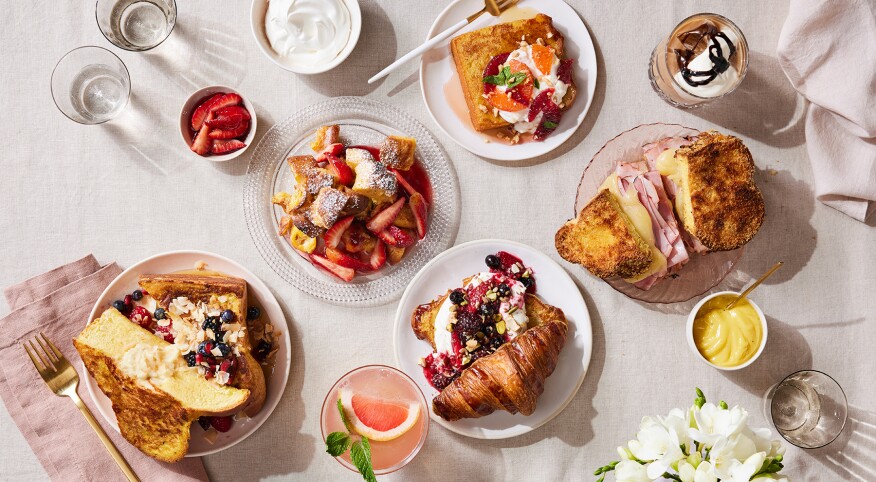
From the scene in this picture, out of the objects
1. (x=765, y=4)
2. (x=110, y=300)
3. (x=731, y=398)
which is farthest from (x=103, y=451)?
(x=765, y=4)

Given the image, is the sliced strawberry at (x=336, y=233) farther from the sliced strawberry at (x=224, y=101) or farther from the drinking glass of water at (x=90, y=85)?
the drinking glass of water at (x=90, y=85)

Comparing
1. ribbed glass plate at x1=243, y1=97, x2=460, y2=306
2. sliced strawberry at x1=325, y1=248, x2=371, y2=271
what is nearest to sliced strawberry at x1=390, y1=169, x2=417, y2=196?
ribbed glass plate at x1=243, y1=97, x2=460, y2=306

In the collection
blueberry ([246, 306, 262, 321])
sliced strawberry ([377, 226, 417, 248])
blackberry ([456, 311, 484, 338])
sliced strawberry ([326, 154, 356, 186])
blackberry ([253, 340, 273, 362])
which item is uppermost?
sliced strawberry ([326, 154, 356, 186])

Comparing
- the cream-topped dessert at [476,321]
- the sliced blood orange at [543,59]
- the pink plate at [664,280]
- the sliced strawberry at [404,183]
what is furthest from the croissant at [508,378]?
the sliced blood orange at [543,59]

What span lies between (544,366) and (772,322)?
1122 mm

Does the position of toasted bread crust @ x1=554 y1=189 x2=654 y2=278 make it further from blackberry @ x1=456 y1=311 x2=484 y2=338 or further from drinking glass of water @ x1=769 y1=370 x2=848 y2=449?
drinking glass of water @ x1=769 y1=370 x2=848 y2=449

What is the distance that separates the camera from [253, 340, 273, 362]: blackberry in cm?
283

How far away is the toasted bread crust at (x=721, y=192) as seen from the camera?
2.61 metres

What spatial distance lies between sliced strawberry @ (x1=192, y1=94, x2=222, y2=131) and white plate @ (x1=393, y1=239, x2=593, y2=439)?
1138 mm

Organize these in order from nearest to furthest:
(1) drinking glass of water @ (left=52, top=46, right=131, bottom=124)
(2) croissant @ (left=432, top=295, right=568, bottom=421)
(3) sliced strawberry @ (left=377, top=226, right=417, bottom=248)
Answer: (2) croissant @ (left=432, top=295, right=568, bottom=421), (3) sliced strawberry @ (left=377, top=226, right=417, bottom=248), (1) drinking glass of water @ (left=52, top=46, right=131, bottom=124)

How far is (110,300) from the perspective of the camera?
2814 mm

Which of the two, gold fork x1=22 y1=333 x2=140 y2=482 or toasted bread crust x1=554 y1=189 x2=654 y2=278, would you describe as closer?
toasted bread crust x1=554 y1=189 x2=654 y2=278

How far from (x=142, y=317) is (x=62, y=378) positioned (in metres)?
0.45

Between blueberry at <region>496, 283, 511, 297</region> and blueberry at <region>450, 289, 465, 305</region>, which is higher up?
blueberry at <region>496, 283, 511, 297</region>
